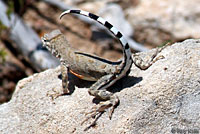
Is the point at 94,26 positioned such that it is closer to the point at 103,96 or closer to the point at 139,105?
the point at 103,96

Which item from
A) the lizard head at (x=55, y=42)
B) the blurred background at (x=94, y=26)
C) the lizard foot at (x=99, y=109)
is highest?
the blurred background at (x=94, y=26)

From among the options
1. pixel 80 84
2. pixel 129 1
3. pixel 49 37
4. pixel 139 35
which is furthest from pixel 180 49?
pixel 129 1

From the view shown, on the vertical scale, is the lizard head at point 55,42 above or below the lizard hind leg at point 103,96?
above

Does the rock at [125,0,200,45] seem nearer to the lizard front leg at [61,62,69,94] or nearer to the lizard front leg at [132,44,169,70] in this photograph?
the lizard front leg at [132,44,169,70]

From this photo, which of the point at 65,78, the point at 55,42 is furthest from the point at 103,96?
the point at 55,42

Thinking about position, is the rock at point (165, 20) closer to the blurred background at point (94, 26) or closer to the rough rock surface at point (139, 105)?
the blurred background at point (94, 26)

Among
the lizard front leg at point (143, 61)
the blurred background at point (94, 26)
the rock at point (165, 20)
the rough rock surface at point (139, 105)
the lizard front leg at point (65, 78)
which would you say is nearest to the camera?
the rough rock surface at point (139, 105)

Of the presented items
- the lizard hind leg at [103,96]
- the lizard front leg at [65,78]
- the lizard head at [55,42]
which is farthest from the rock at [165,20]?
the lizard hind leg at [103,96]
